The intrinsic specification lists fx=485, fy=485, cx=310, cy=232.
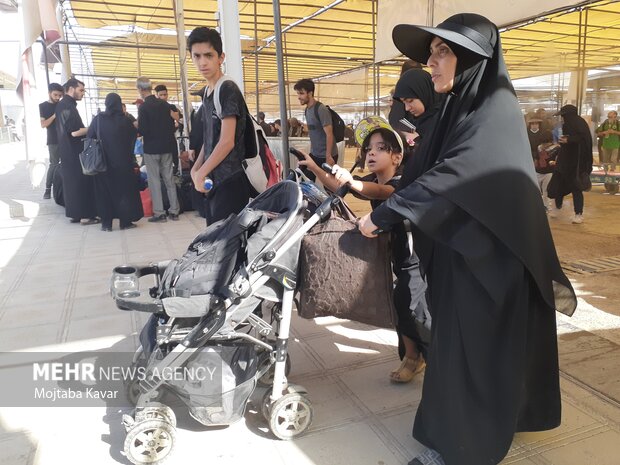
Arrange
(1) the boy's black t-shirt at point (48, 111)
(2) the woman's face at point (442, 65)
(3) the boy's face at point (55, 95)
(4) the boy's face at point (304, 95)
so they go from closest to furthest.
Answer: (2) the woman's face at point (442, 65) < (4) the boy's face at point (304, 95) < (3) the boy's face at point (55, 95) < (1) the boy's black t-shirt at point (48, 111)

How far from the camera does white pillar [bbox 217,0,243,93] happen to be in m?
4.58

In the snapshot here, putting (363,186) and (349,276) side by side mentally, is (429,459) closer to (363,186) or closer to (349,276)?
(349,276)

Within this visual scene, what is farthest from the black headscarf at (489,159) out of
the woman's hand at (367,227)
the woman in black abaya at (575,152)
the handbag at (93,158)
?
the woman in black abaya at (575,152)

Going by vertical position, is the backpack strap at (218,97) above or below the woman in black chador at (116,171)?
above

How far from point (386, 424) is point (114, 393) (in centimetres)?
136

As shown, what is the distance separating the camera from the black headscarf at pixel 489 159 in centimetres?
153

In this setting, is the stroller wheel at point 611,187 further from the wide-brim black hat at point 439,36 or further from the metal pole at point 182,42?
the wide-brim black hat at point 439,36

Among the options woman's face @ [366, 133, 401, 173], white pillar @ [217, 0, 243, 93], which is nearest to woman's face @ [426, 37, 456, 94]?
woman's face @ [366, 133, 401, 173]

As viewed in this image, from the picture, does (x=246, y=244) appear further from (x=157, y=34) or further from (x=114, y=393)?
(x=157, y=34)

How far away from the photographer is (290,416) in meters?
2.02

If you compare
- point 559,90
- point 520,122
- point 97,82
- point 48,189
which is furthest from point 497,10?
point 97,82

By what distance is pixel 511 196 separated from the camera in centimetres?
154

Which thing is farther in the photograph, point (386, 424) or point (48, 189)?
point (48, 189)

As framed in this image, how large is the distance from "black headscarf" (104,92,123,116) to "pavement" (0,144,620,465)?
7.50 ft
